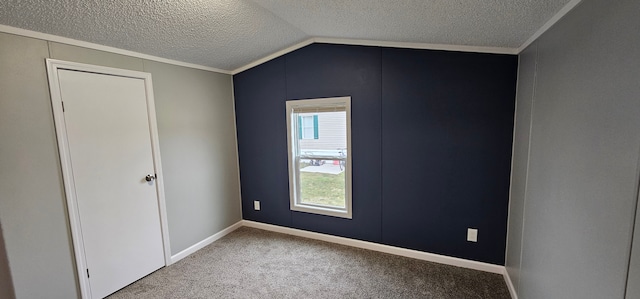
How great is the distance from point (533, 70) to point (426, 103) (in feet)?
2.89

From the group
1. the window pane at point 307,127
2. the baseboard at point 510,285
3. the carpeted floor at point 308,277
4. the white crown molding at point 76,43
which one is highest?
the white crown molding at point 76,43

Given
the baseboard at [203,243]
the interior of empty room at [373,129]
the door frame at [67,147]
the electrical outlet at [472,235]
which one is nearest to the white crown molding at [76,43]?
the interior of empty room at [373,129]

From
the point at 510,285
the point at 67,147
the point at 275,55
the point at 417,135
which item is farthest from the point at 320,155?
the point at 67,147

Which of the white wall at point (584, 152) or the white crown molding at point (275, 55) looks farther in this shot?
the white crown molding at point (275, 55)

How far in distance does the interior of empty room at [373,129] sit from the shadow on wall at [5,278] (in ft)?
0.04

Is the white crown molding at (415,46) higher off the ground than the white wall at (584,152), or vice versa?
the white crown molding at (415,46)

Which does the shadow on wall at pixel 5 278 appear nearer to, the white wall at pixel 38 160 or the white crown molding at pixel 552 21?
the white wall at pixel 38 160

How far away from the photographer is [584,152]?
3.81 feet

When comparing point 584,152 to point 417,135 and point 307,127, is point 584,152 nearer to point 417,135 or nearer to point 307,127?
point 417,135

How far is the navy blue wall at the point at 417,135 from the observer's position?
240cm

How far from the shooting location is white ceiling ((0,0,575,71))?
160 centimetres

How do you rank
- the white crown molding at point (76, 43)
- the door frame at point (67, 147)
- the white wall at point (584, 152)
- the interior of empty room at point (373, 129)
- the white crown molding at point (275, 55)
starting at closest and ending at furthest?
1. the white wall at point (584, 152)
2. the interior of empty room at point (373, 129)
3. the white crown molding at point (76, 43)
4. the door frame at point (67, 147)
5. the white crown molding at point (275, 55)

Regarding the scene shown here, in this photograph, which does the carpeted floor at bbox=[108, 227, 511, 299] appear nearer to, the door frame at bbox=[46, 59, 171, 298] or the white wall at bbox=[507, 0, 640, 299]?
the door frame at bbox=[46, 59, 171, 298]

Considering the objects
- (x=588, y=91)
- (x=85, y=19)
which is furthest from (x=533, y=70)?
(x=85, y=19)
